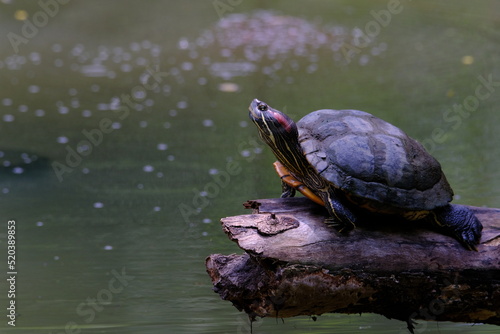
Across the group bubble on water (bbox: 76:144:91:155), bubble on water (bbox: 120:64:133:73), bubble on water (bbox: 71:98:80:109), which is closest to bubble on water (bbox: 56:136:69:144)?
bubble on water (bbox: 76:144:91:155)

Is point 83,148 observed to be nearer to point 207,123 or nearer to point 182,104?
point 207,123

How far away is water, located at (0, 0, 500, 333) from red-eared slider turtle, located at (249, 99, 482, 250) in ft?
1.77

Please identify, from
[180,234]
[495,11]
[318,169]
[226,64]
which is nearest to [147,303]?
[180,234]

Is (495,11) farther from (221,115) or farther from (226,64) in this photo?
(221,115)

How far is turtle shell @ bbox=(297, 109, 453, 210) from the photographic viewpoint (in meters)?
2.21

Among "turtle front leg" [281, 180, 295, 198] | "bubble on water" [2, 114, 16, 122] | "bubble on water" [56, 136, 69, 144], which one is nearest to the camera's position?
"turtle front leg" [281, 180, 295, 198]

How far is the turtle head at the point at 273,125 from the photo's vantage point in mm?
2299

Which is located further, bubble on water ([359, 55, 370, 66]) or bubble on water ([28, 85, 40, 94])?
bubble on water ([359, 55, 370, 66])

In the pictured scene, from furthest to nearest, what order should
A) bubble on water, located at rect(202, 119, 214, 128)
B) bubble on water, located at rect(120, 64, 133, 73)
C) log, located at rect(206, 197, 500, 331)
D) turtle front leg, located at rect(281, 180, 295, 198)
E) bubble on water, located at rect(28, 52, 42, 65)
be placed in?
bubble on water, located at rect(28, 52, 42, 65) → bubble on water, located at rect(120, 64, 133, 73) → bubble on water, located at rect(202, 119, 214, 128) → turtle front leg, located at rect(281, 180, 295, 198) → log, located at rect(206, 197, 500, 331)

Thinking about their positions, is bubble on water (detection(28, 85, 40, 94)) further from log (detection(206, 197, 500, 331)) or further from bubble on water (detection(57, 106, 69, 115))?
log (detection(206, 197, 500, 331))

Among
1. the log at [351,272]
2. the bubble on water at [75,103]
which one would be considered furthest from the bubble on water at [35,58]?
the log at [351,272]

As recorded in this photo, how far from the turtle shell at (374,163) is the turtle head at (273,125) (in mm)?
71

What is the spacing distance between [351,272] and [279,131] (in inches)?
20.5

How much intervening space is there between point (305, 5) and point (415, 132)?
4747mm
